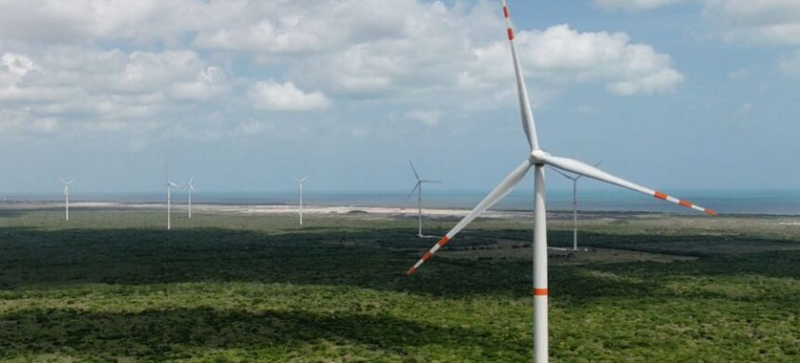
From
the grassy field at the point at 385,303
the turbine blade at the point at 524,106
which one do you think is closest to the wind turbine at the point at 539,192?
the turbine blade at the point at 524,106

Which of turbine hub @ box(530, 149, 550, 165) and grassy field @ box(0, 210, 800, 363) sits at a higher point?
turbine hub @ box(530, 149, 550, 165)

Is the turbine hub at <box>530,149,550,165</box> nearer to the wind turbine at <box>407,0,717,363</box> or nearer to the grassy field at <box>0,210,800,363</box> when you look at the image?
the wind turbine at <box>407,0,717,363</box>

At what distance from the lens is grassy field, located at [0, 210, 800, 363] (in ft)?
158

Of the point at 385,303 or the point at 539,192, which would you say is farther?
the point at 385,303

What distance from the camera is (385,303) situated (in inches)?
2618

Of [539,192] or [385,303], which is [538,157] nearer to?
[539,192]

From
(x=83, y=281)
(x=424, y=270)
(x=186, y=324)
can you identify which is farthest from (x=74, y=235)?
(x=186, y=324)

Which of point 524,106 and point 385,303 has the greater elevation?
point 524,106

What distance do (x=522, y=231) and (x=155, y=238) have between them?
250ft

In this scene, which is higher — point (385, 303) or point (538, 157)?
point (538, 157)

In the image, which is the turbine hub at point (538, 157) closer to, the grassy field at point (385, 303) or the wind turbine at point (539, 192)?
the wind turbine at point (539, 192)

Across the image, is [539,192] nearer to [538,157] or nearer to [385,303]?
[538,157]

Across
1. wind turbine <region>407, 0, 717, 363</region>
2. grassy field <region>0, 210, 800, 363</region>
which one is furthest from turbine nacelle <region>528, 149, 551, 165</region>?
grassy field <region>0, 210, 800, 363</region>

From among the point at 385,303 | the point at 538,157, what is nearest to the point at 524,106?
the point at 538,157
